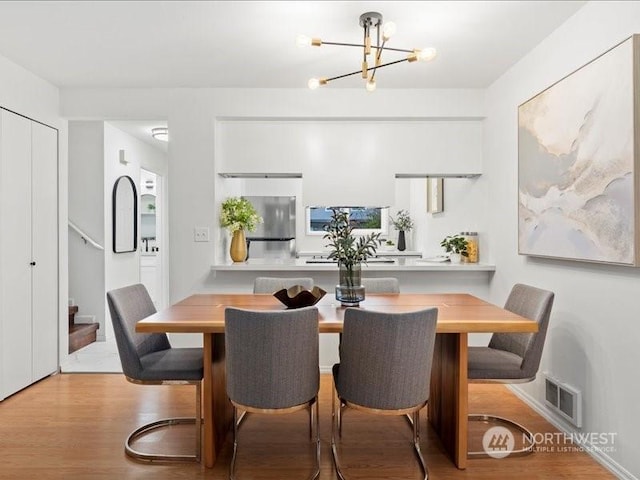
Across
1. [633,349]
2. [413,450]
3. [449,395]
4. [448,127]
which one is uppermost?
[448,127]

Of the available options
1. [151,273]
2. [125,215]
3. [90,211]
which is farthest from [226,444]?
[151,273]

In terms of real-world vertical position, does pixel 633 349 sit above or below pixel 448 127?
below

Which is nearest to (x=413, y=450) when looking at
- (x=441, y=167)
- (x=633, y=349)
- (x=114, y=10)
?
(x=633, y=349)

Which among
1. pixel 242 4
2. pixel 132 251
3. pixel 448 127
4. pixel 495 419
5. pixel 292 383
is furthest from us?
pixel 132 251

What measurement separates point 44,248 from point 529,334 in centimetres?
363

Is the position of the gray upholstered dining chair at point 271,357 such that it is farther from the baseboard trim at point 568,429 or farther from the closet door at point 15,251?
the closet door at point 15,251

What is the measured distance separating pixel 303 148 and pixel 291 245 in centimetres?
181

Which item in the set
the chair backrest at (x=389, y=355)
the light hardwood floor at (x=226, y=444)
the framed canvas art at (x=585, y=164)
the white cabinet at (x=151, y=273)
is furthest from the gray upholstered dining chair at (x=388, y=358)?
the white cabinet at (x=151, y=273)

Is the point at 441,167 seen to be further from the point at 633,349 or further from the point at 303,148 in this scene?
the point at 633,349

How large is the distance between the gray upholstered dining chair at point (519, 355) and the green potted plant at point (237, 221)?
7.00ft

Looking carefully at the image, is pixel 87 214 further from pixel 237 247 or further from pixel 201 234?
pixel 237 247

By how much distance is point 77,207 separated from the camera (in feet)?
15.8

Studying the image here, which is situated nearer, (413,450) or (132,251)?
(413,450)

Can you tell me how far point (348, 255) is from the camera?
2504 mm
